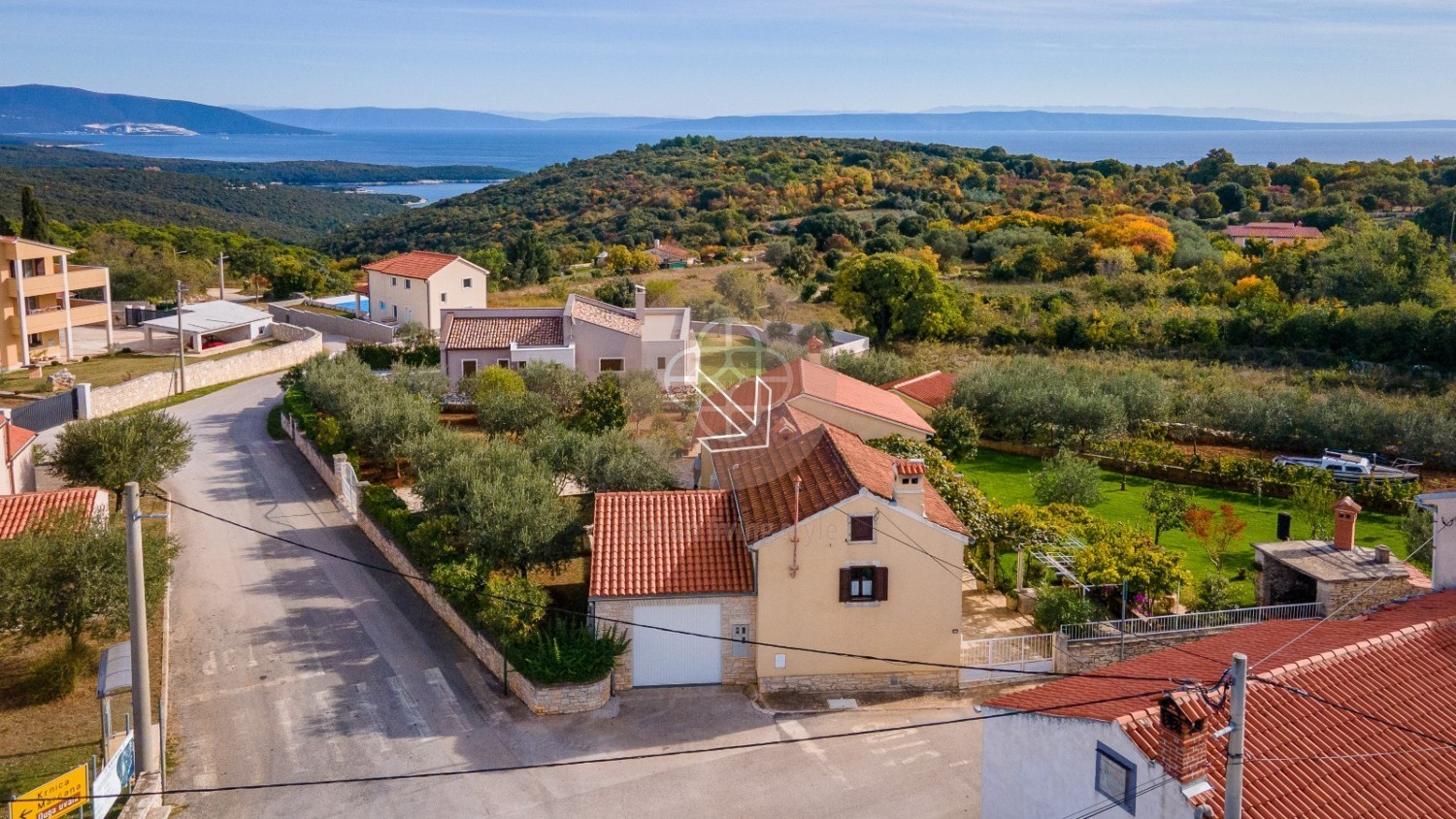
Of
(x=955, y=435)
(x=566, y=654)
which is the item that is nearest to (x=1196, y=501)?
(x=955, y=435)

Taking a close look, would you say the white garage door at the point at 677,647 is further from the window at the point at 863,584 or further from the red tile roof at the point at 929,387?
the red tile roof at the point at 929,387

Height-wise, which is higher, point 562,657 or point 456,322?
point 456,322

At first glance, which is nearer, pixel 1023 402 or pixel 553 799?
pixel 553 799

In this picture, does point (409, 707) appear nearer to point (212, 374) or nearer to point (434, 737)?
point (434, 737)

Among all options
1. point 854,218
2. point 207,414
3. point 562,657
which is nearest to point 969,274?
point 854,218

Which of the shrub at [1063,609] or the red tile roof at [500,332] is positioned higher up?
the red tile roof at [500,332]

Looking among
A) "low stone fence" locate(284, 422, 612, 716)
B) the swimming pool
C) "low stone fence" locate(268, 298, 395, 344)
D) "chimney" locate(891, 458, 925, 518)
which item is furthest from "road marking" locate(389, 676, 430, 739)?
the swimming pool

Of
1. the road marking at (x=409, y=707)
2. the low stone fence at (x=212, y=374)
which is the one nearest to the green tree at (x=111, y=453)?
the low stone fence at (x=212, y=374)

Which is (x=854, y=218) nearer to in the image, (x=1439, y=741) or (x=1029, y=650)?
(x=1029, y=650)
